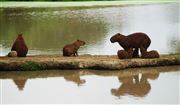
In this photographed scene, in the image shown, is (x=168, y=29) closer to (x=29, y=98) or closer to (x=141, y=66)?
(x=141, y=66)

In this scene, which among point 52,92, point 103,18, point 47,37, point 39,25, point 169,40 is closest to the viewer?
point 52,92

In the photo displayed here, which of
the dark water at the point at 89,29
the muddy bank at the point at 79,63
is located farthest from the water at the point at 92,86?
the dark water at the point at 89,29

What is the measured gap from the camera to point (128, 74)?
9648 millimetres

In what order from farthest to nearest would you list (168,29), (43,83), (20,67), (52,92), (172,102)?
(168,29), (20,67), (43,83), (52,92), (172,102)

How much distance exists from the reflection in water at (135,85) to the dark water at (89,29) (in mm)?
2929

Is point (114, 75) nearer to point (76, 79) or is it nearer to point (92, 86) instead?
Result: point (76, 79)

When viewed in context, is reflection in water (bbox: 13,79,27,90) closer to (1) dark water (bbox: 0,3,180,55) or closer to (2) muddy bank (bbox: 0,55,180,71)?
(2) muddy bank (bbox: 0,55,180,71)

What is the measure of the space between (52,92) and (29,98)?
1.70 ft

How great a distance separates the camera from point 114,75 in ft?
31.4

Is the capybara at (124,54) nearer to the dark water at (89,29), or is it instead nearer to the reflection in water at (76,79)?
the reflection in water at (76,79)

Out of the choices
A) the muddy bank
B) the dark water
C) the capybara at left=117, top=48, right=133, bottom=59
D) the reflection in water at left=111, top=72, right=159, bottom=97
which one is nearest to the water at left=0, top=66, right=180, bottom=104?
the reflection in water at left=111, top=72, right=159, bottom=97

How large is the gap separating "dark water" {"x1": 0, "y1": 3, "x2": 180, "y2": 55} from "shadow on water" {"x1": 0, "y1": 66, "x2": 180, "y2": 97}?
2438 mm

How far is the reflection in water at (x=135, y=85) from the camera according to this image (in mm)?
8172

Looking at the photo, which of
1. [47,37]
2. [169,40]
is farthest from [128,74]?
[47,37]
